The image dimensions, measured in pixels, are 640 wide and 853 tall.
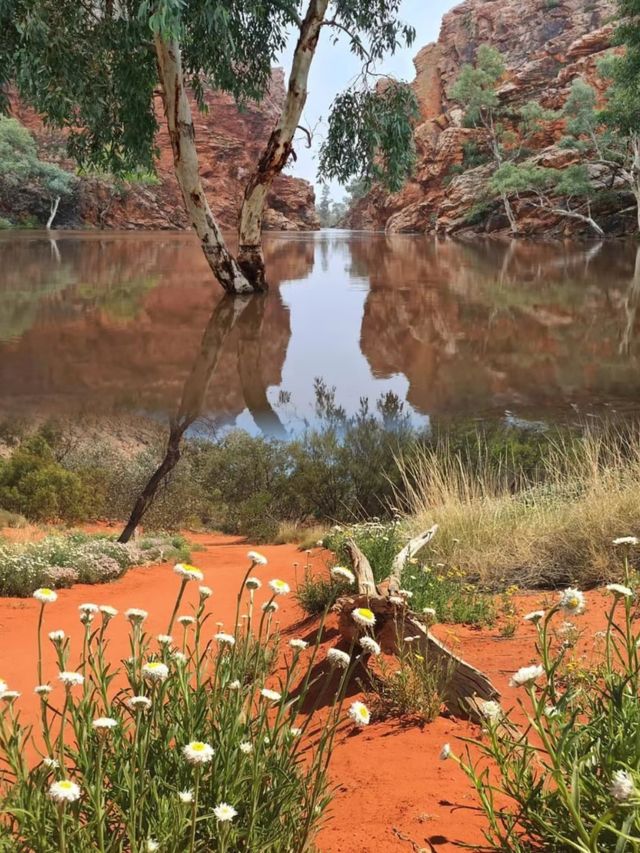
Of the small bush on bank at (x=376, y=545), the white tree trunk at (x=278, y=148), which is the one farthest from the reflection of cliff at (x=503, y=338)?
the white tree trunk at (x=278, y=148)

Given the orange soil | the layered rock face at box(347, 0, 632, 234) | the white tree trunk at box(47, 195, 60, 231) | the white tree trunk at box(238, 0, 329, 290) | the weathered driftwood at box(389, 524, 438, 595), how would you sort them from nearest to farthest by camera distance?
the orange soil
the weathered driftwood at box(389, 524, 438, 595)
the white tree trunk at box(238, 0, 329, 290)
the white tree trunk at box(47, 195, 60, 231)
the layered rock face at box(347, 0, 632, 234)

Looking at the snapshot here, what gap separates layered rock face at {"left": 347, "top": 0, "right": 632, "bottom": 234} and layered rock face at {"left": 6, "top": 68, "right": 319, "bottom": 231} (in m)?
9.51

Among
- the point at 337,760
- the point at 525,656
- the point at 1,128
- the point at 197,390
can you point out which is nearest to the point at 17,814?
the point at 337,760

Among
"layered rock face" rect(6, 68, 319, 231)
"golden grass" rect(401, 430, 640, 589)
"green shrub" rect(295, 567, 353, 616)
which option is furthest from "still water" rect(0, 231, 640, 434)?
"layered rock face" rect(6, 68, 319, 231)

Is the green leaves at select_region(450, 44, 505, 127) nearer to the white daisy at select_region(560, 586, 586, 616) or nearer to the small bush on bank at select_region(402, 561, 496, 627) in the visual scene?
the small bush on bank at select_region(402, 561, 496, 627)

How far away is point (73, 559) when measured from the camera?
20.7 feet

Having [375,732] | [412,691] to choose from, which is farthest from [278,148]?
[375,732]

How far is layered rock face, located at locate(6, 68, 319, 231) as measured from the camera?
55.5 meters

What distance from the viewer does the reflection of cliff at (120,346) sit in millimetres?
6984

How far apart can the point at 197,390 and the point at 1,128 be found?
1710 inches

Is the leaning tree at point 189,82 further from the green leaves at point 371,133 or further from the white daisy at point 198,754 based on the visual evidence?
the white daisy at point 198,754

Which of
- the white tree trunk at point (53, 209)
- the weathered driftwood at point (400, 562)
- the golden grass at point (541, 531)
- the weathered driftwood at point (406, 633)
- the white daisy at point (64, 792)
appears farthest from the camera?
the white tree trunk at point (53, 209)

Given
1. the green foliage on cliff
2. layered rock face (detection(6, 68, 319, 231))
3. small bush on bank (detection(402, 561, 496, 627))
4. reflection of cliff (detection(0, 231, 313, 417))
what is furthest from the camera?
layered rock face (detection(6, 68, 319, 231))

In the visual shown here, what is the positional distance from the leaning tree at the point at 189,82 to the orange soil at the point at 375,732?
680cm
